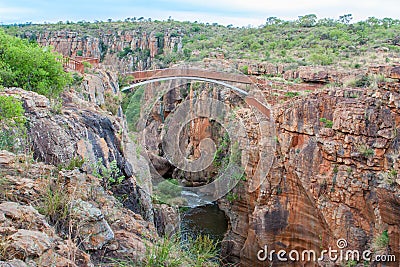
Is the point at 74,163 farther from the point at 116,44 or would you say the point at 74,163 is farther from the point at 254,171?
the point at 116,44

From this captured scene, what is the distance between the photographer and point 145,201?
7.64 metres

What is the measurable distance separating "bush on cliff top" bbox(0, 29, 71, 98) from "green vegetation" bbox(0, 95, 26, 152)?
7.71 ft

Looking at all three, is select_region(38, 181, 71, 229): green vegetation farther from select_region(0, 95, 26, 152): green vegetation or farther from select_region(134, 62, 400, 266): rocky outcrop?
select_region(134, 62, 400, 266): rocky outcrop

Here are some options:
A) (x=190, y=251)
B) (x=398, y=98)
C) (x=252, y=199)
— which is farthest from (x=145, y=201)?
(x=252, y=199)

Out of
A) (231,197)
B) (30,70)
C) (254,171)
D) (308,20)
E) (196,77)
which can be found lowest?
(231,197)

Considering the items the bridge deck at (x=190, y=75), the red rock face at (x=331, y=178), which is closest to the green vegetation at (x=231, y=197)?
the red rock face at (x=331, y=178)

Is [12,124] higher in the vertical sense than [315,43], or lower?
lower

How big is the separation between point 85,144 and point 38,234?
3.08 metres

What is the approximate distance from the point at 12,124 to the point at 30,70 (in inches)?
142

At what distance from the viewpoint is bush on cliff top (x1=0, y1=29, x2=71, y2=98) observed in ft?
28.2

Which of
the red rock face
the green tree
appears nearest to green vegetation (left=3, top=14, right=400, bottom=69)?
the green tree

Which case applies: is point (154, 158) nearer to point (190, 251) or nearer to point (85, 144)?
point (85, 144)

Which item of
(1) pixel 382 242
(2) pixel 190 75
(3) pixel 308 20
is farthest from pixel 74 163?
(3) pixel 308 20

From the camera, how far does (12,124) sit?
19.4 feet
